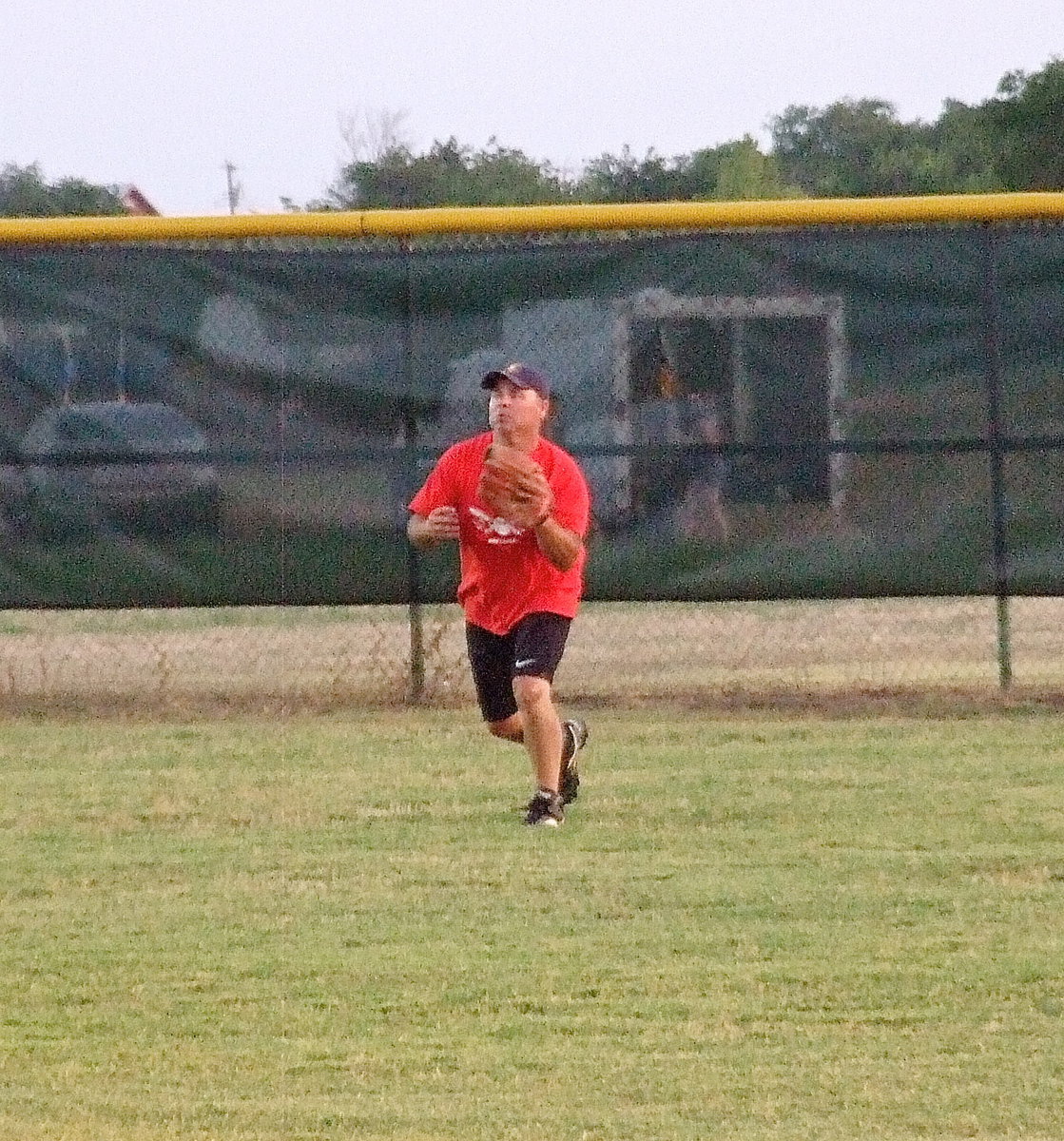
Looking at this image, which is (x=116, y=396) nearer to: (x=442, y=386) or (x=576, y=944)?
(x=442, y=386)

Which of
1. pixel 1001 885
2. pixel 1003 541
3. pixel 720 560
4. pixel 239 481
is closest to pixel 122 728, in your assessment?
pixel 239 481

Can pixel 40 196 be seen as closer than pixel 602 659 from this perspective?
No

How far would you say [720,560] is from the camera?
9492 millimetres

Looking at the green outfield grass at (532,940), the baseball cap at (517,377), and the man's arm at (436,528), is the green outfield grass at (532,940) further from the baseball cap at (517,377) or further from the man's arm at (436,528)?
the baseball cap at (517,377)

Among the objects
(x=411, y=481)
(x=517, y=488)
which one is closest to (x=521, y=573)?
(x=517, y=488)

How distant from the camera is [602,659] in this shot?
1095 centimetres

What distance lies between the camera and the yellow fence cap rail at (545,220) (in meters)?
9.45

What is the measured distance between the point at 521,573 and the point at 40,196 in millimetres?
25423

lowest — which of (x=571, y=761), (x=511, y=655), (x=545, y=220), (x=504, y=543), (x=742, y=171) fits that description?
(x=571, y=761)

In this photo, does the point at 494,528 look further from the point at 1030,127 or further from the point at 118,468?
the point at 1030,127

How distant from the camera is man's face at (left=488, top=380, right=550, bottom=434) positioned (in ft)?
23.3

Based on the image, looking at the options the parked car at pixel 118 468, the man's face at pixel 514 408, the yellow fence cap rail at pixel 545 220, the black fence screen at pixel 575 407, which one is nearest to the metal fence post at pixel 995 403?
the black fence screen at pixel 575 407

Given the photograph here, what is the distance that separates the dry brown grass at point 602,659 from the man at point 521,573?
238 cm

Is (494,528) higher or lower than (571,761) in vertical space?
higher
